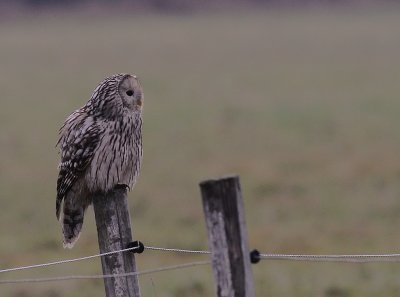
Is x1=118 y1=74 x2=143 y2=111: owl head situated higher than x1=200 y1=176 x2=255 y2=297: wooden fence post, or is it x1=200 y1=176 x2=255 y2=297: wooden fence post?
x1=118 y1=74 x2=143 y2=111: owl head

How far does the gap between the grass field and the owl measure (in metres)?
0.95

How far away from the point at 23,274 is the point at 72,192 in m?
5.87

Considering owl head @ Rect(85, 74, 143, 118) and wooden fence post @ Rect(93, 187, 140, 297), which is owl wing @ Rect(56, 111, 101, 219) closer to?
owl head @ Rect(85, 74, 143, 118)

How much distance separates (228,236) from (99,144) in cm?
294

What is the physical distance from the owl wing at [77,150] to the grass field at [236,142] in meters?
1.04

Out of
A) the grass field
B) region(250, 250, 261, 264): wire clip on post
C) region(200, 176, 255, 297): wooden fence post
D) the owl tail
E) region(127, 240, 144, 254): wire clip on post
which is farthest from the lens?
the grass field

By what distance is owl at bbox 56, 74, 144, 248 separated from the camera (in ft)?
22.5

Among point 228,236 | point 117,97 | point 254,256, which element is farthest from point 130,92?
point 228,236

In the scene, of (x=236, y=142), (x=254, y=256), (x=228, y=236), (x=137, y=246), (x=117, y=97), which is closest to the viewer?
(x=228, y=236)

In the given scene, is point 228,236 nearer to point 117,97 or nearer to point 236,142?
point 117,97

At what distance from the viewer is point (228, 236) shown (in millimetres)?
4094

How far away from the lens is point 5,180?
2047cm

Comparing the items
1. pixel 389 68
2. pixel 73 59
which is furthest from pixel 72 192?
pixel 73 59

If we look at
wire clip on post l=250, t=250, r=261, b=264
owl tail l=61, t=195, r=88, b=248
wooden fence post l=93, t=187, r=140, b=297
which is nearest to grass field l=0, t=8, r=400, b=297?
wooden fence post l=93, t=187, r=140, b=297
